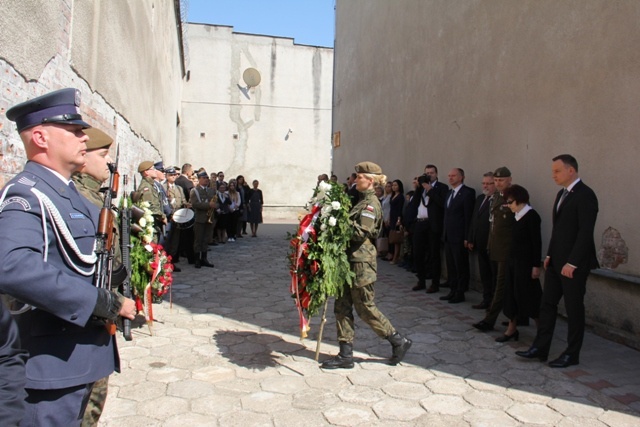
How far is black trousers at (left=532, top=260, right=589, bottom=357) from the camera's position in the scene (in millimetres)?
4777

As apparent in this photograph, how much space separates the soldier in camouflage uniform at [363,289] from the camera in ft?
15.7

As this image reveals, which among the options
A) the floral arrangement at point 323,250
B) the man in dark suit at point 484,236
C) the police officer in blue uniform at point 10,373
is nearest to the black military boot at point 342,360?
the floral arrangement at point 323,250

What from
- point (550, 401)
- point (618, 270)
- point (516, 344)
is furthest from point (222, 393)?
point (618, 270)

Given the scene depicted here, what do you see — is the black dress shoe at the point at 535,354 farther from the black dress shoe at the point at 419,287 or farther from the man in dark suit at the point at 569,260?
the black dress shoe at the point at 419,287

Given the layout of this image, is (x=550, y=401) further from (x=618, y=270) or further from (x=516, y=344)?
(x=618, y=270)

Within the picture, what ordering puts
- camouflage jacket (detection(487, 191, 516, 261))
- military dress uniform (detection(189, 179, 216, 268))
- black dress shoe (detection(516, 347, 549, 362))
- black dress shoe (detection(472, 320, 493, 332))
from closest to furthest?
black dress shoe (detection(516, 347, 549, 362)) < camouflage jacket (detection(487, 191, 516, 261)) < black dress shoe (detection(472, 320, 493, 332)) < military dress uniform (detection(189, 179, 216, 268))

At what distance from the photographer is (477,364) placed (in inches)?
196

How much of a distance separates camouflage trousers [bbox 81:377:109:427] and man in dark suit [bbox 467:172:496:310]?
524cm

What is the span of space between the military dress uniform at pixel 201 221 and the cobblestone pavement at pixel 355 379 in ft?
10.8

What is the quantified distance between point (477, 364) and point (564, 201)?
6.05 ft

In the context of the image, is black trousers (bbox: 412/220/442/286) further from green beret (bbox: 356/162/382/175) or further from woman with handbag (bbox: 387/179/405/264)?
green beret (bbox: 356/162/382/175)

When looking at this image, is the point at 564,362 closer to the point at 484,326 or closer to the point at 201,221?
the point at 484,326

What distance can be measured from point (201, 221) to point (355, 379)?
21.5ft

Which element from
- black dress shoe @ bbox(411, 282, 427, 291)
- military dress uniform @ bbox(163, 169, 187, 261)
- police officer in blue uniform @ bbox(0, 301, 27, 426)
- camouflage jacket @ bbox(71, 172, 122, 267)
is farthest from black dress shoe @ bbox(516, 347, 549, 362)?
military dress uniform @ bbox(163, 169, 187, 261)
